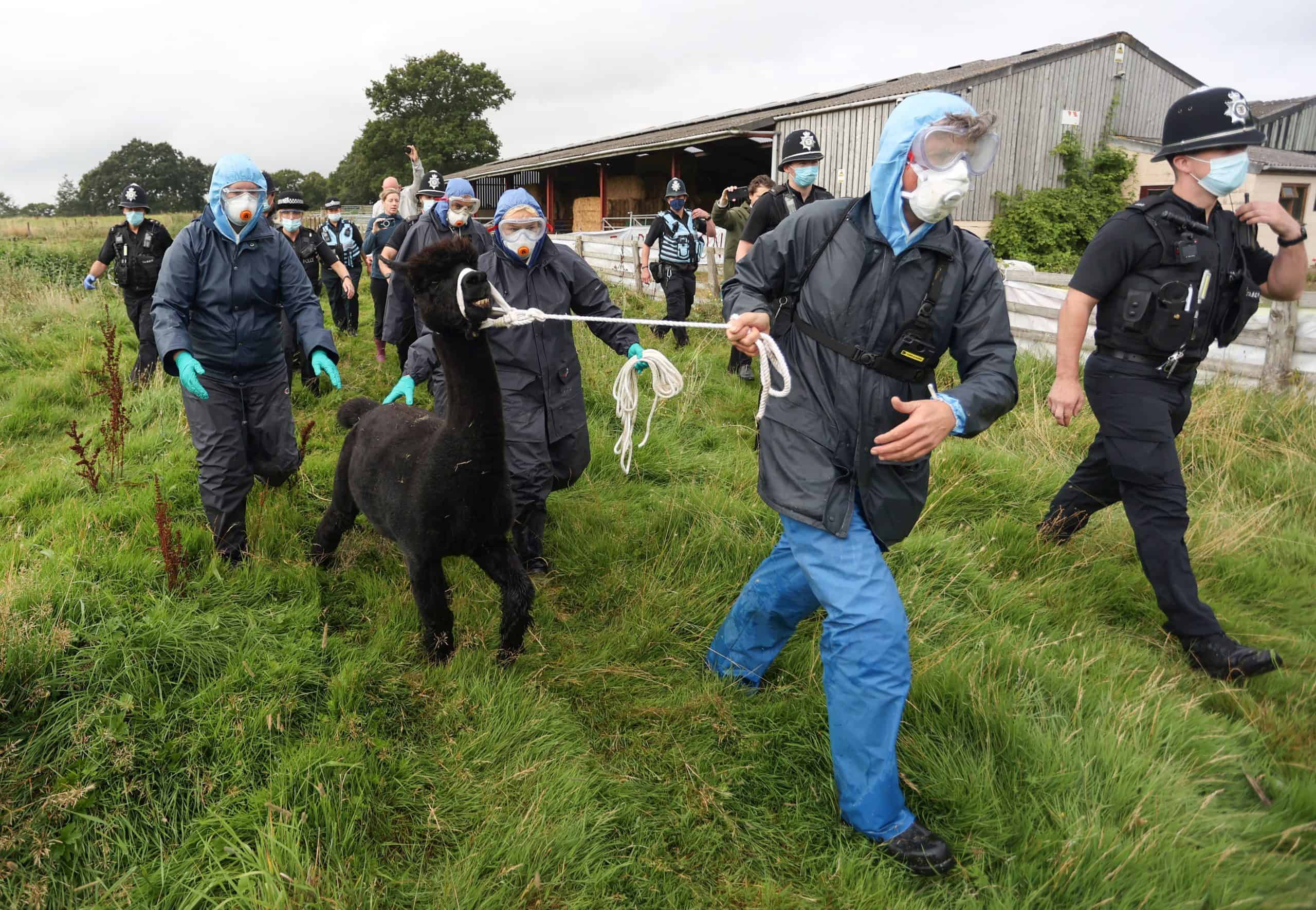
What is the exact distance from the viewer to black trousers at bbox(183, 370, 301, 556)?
14.4ft

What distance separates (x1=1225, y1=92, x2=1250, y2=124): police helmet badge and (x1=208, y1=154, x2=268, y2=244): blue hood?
5.09 m

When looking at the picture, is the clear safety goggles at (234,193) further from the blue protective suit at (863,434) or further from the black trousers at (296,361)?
the black trousers at (296,361)

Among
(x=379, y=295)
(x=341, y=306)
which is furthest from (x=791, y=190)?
(x=341, y=306)

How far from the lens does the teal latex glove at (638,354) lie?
410 centimetres

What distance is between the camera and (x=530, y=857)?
8.36 feet

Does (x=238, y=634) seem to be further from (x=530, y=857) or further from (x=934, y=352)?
(x=934, y=352)

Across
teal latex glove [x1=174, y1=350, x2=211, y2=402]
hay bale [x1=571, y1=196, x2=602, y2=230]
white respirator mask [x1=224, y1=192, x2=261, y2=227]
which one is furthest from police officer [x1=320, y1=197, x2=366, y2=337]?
hay bale [x1=571, y1=196, x2=602, y2=230]

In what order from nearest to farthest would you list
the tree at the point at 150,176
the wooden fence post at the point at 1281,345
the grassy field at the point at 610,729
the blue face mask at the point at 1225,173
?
the grassy field at the point at 610,729 < the blue face mask at the point at 1225,173 < the wooden fence post at the point at 1281,345 < the tree at the point at 150,176

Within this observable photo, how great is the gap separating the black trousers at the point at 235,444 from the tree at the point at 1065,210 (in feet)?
64.2

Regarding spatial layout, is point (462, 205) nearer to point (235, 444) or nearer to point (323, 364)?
point (323, 364)

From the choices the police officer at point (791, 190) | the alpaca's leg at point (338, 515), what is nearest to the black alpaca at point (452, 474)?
the alpaca's leg at point (338, 515)

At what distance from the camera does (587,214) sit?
3244cm

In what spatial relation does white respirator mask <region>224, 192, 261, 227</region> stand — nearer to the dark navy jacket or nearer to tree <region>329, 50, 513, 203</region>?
the dark navy jacket

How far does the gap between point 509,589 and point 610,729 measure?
805 millimetres
